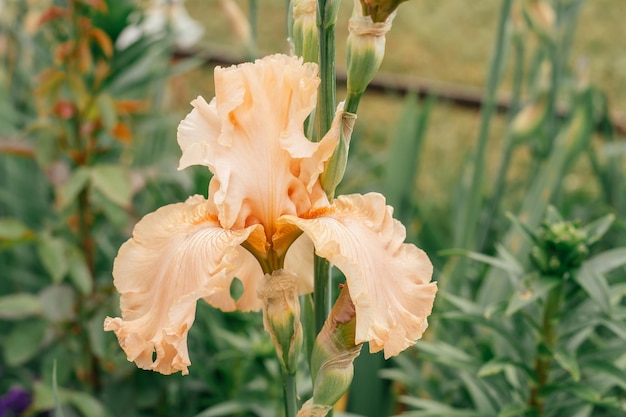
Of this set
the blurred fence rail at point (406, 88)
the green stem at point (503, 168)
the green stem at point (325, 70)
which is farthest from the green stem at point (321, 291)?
the blurred fence rail at point (406, 88)

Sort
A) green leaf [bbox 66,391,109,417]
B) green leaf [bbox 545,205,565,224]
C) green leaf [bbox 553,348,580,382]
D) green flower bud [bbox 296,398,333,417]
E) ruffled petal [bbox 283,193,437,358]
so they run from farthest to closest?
green leaf [bbox 66,391,109,417] < green leaf [bbox 545,205,565,224] < green leaf [bbox 553,348,580,382] < green flower bud [bbox 296,398,333,417] < ruffled petal [bbox 283,193,437,358]

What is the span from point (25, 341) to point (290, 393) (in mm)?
925

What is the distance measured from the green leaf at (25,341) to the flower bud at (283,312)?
91 centimetres

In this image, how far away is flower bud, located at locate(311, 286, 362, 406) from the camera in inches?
29.1

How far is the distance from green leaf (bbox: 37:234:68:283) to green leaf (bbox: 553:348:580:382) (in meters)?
0.84

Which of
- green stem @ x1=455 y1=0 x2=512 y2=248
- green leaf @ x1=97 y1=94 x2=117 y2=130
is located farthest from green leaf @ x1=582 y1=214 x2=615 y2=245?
green leaf @ x1=97 y1=94 x2=117 y2=130

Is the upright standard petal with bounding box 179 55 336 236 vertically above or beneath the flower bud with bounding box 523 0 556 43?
above

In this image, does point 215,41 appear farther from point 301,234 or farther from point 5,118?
point 301,234

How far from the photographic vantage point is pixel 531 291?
3.54 feet

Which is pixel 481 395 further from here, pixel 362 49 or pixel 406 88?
pixel 406 88

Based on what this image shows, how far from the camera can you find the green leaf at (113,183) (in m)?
1.43

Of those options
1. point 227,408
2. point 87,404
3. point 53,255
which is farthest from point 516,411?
point 53,255

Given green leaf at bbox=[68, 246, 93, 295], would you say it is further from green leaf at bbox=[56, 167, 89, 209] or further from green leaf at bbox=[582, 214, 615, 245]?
green leaf at bbox=[582, 214, 615, 245]

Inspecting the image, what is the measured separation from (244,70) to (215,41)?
349 centimetres
